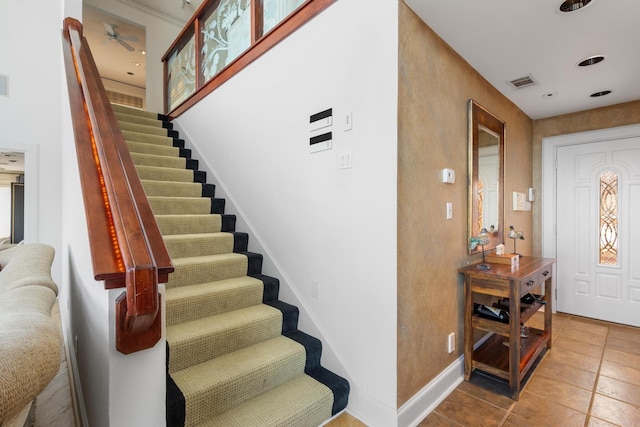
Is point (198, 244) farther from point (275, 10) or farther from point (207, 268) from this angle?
point (275, 10)

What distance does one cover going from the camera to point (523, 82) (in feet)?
9.00

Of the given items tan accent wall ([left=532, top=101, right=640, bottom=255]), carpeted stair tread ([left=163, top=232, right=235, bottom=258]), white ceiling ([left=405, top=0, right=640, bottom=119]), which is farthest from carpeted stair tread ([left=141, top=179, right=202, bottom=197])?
tan accent wall ([left=532, top=101, right=640, bottom=255])

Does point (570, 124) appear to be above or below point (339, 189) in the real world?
above

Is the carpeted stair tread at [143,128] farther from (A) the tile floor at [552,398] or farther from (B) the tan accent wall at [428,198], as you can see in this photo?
(B) the tan accent wall at [428,198]

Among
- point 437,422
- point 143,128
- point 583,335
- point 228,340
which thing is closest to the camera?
point 437,422

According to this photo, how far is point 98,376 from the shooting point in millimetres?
1194

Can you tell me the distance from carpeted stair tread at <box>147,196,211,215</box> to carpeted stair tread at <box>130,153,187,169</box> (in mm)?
719

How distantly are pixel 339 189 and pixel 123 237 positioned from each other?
128 centimetres

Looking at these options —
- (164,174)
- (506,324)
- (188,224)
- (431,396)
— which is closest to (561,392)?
(506,324)

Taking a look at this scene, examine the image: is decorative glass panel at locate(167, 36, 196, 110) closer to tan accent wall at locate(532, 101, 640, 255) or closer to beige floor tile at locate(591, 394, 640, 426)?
tan accent wall at locate(532, 101, 640, 255)

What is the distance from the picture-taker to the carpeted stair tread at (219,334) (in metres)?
1.76

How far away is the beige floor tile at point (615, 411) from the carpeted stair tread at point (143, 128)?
4.95 m

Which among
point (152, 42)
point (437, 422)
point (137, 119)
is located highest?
point (152, 42)

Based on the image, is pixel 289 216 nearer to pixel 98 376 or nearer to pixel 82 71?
pixel 98 376
